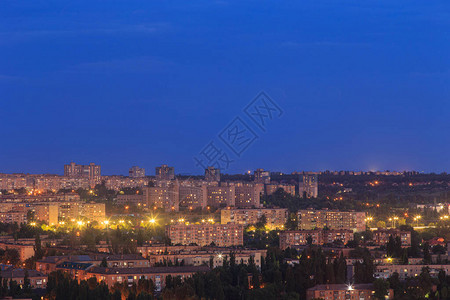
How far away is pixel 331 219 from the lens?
3241 cm

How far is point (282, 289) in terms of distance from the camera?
1841 centimetres

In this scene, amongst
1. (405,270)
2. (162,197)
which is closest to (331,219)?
(162,197)

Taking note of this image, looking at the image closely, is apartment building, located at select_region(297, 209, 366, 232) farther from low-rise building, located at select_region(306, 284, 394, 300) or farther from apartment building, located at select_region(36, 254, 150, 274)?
low-rise building, located at select_region(306, 284, 394, 300)

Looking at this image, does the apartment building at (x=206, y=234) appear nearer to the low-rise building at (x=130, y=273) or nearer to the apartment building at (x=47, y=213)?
the apartment building at (x=47, y=213)

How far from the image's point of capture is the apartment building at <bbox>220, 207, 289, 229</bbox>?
33.4 meters

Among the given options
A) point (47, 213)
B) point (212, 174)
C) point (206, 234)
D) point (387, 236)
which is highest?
point (212, 174)

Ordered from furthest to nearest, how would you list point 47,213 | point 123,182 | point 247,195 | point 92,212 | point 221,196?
point 123,182
point 247,195
point 221,196
point 92,212
point 47,213

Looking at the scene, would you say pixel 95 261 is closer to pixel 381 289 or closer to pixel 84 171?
pixel 381 289

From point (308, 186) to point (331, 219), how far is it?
11554mm

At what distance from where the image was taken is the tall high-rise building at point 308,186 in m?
43.2

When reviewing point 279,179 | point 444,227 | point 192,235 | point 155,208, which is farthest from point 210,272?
point 279,179

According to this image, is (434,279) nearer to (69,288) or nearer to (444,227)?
(69,288)

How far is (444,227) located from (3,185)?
22.2 m

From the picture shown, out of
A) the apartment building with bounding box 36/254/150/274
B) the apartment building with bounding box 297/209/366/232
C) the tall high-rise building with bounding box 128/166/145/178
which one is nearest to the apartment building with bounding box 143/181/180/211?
the apartment building with bounding box 297/209/366/232
